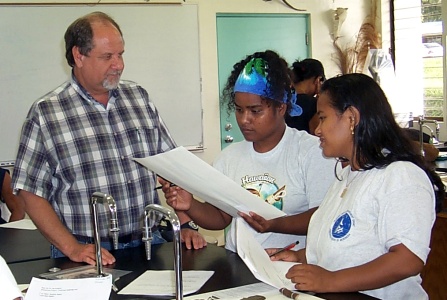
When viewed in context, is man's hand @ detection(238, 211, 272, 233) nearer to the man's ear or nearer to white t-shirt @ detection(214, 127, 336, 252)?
white t-shirt @ detection(214, 127, 336, 252)

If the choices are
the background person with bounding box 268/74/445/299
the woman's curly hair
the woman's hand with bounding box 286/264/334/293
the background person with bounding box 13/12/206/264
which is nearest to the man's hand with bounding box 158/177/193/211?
the background person with bounding box 13/12/206/264

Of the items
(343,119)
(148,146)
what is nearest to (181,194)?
(148,146)

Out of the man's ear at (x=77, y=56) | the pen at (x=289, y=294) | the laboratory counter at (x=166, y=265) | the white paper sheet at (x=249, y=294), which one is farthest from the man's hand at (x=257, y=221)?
the man's ear at (x=77, y=56)

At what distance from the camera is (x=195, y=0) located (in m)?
5.38

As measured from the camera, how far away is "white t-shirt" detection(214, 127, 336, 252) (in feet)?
6.98

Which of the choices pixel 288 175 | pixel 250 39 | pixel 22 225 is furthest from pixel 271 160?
pixel 250 39

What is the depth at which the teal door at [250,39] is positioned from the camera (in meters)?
5.61

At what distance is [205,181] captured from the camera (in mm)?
1868

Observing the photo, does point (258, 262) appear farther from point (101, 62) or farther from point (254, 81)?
point (101, 62)

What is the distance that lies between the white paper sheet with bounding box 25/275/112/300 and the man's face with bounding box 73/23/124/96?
94 centimetres

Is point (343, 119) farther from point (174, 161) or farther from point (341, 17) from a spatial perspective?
point (341, 17)

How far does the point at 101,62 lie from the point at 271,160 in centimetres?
74

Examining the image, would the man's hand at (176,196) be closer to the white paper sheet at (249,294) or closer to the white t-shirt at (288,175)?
the white t-shirt at (288,175)

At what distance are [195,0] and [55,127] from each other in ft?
10.8
